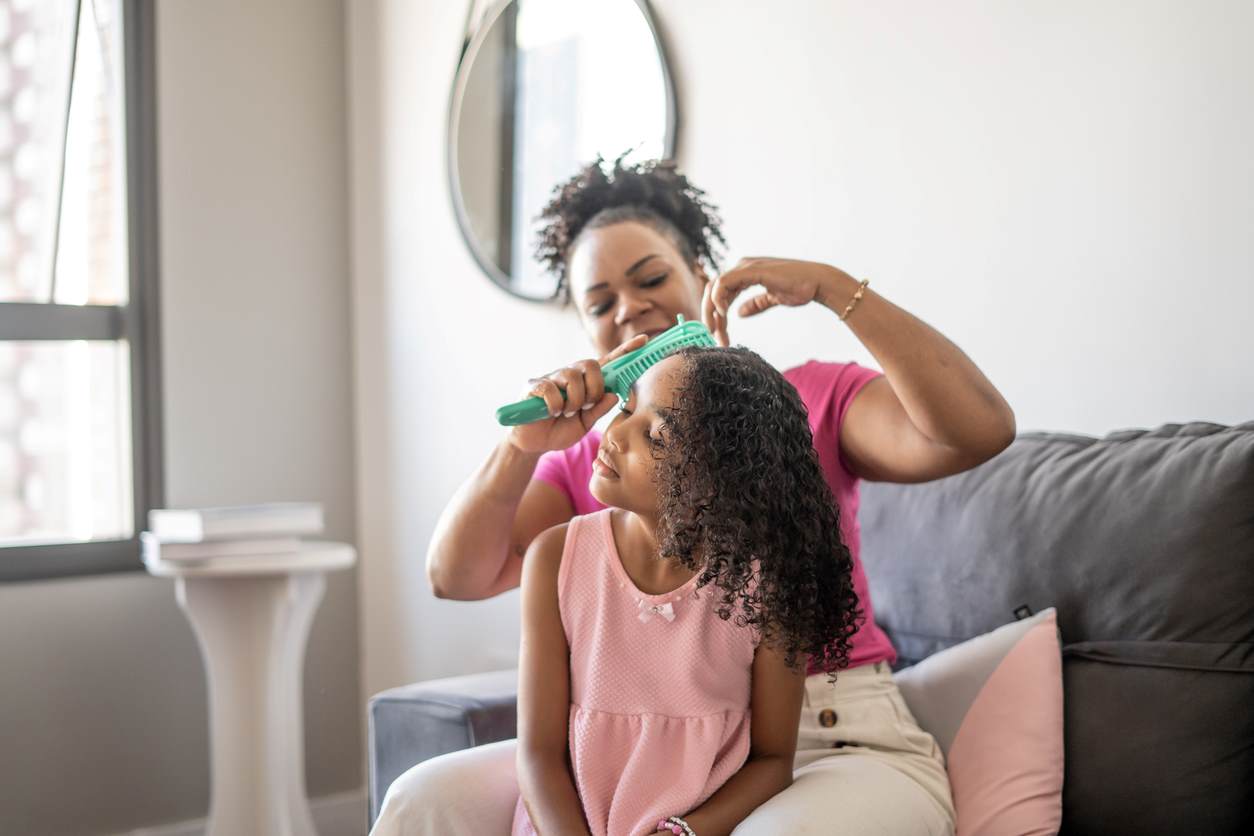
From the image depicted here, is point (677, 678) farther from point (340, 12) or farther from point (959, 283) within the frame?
point (340, 12)

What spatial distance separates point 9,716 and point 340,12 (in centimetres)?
184

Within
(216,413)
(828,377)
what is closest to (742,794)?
(828,377)

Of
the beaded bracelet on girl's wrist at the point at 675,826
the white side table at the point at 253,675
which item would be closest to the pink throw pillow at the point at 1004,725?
the beaded bracelet on girl's wrist at the point at 675,826

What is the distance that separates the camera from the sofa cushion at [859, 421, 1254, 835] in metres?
1.27

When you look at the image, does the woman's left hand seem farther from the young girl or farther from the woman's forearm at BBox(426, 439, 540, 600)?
the woman's forearm at BBox(426, 439, 540, 600)

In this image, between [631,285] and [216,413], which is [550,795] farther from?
[216,413]

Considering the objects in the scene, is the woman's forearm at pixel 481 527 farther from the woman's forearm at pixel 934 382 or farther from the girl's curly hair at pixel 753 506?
the woman's forearm at pixel 934 382

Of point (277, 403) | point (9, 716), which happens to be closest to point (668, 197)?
point (277, 403)

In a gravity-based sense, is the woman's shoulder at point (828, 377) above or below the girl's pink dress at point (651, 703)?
above

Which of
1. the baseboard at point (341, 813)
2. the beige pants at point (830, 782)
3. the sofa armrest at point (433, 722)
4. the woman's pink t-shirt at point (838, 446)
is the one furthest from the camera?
the baseboard at point (341, 813)

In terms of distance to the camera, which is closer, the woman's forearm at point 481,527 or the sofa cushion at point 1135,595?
the sofa cushion at point 1135,595

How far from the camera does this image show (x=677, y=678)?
1.31 metres

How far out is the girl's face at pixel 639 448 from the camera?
1252mm

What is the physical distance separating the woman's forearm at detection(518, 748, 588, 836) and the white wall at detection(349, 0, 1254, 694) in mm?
857
